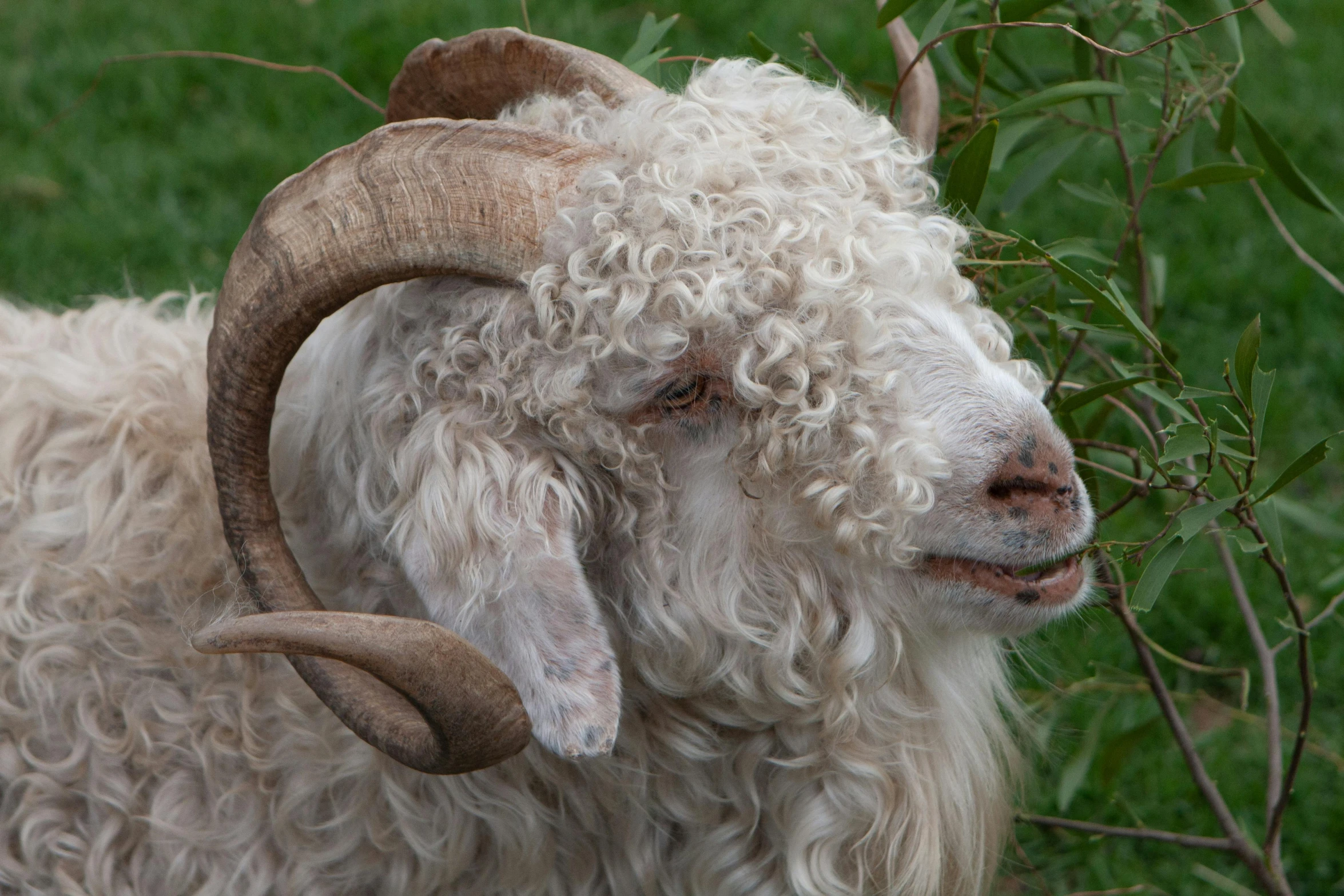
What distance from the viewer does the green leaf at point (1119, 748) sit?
341 centimetres

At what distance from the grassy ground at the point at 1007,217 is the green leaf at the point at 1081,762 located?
0.05m

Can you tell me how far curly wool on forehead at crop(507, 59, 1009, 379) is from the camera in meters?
2.14

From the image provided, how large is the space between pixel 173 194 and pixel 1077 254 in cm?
408

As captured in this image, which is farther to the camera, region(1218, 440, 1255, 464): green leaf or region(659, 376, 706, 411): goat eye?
region(1218, 440, 1255, 464): green leaf

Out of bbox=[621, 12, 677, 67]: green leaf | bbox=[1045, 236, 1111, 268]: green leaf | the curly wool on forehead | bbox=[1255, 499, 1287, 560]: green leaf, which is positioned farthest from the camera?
bbox=[621, 12, 677, 67]: green leaf

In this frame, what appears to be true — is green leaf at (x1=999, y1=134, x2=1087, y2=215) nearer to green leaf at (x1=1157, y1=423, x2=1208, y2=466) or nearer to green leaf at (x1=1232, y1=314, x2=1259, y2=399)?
green leaf at (x1=1232, y1=314, x2=1259, y2=399)

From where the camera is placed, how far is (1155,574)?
2.33 meters

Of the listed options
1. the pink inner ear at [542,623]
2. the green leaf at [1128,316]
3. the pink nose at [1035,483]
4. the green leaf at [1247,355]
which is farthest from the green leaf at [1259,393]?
the pink inner ear at [542,623]

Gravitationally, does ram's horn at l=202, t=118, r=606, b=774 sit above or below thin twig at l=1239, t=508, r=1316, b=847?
above

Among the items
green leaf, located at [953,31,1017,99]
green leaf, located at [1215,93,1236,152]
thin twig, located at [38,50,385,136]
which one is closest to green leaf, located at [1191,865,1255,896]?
green leaf, located at [1215,93,1236,152]

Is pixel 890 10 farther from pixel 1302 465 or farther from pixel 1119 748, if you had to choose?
pixel 1119 748

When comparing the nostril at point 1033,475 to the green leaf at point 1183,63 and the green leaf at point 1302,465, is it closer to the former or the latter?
the green leaf at point 1302,465

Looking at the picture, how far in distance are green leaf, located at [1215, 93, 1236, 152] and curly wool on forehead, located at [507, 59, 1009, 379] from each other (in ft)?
3.76

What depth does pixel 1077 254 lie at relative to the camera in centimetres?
287
